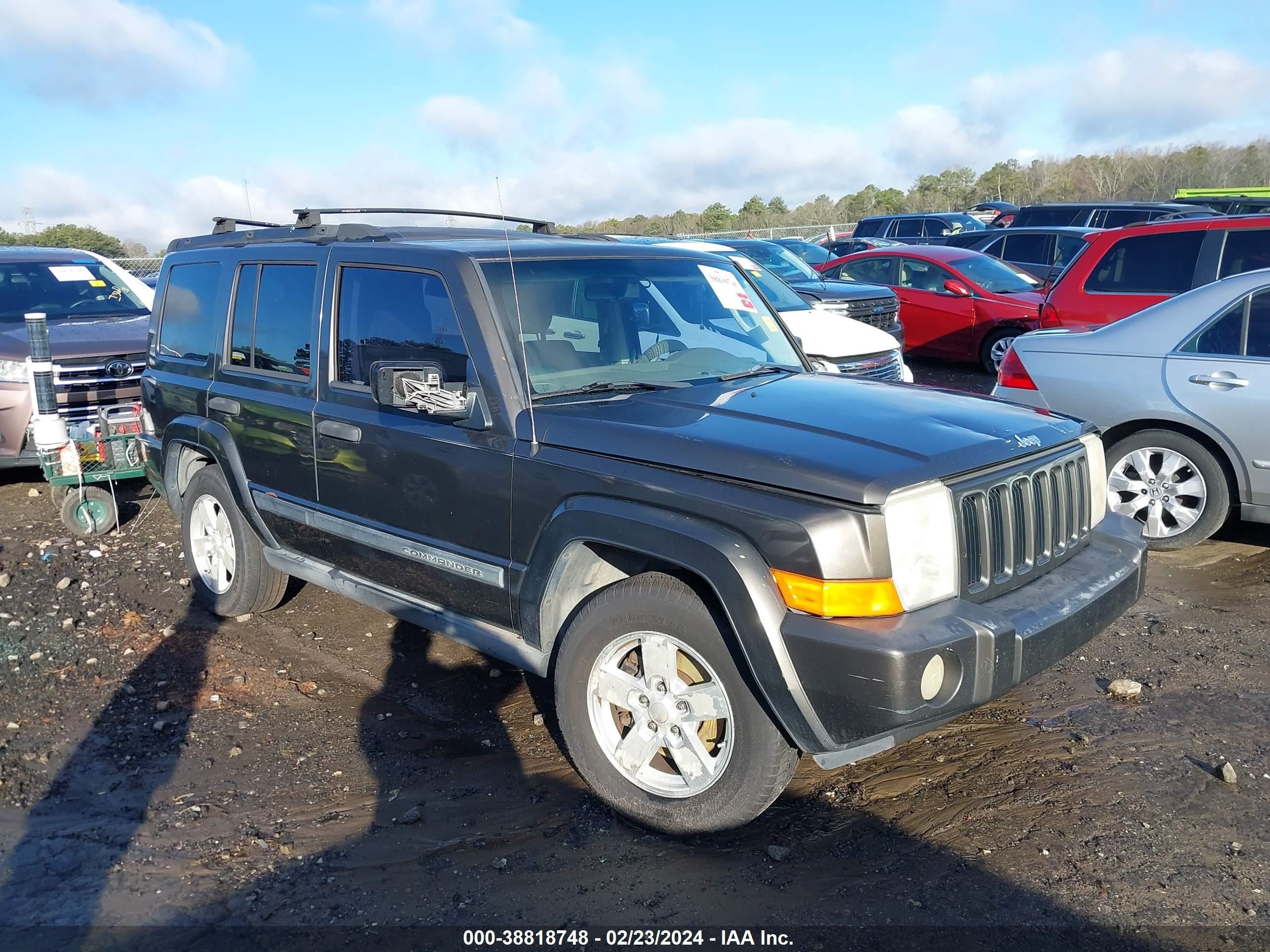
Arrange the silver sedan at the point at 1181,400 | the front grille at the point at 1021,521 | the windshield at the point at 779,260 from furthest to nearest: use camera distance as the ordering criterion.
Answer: the windshield at the point at 779,260 → the silver sedan at the point at 1181,400 → the front grille at the point at 1021,521

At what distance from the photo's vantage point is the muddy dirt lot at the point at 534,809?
9.91ft

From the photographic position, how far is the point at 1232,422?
5.61 meters

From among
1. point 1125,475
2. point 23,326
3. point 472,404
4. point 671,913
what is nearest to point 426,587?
point 472,404

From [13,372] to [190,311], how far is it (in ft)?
9.80

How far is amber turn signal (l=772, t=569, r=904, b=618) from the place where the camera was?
2891 mm

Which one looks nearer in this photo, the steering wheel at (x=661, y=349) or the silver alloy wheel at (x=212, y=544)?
the steering wheel at (x=661, y=349)

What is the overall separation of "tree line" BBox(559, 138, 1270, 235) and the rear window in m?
23.9

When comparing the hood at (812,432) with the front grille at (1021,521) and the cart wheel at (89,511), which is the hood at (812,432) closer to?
the front grille at (1021,521)

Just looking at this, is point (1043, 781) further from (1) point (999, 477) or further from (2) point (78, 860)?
(2) point (78, 860)

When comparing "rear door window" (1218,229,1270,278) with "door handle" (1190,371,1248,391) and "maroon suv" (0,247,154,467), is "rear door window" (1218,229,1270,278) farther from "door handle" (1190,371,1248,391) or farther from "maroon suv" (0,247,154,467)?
"maroon suv" (0,247,154,467)

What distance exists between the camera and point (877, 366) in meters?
8.66

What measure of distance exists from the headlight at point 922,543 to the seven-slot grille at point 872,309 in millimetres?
7734

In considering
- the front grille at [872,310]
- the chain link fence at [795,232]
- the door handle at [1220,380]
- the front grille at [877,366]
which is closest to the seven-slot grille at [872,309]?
the front grille at [872,310]

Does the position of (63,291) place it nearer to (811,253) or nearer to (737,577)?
(737,577)
